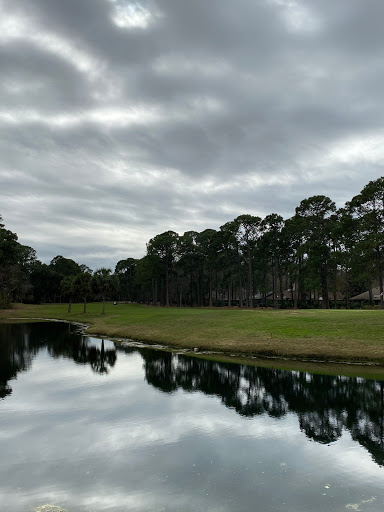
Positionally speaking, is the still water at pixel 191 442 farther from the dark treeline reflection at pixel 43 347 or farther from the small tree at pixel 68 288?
the small tree at pixel 68 288

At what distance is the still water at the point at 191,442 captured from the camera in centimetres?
1111

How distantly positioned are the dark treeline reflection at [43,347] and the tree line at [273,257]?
34079mm

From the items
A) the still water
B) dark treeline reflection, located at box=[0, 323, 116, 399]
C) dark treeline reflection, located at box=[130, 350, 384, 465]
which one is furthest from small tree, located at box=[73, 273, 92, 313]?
the still water

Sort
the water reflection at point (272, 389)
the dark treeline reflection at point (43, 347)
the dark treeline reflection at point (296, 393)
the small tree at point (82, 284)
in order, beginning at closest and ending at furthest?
the dark treeline reflection at point (296, 393) → the water reflection at point (272, 389) → the dark treeline reflection at point (43, 347) → the small tree at point (82, 284)

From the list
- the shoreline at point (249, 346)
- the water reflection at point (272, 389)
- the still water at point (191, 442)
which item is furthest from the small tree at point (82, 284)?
the still water at point (191, 442)

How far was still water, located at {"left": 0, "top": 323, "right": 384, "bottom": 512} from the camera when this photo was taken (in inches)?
437

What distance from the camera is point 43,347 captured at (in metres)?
44.0

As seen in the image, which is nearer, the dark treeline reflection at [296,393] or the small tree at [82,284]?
the dark treeline reflection at [296,393]

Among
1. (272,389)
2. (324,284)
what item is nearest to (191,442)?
(272,389)

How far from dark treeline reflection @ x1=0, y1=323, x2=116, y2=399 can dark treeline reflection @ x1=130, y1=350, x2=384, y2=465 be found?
694cm

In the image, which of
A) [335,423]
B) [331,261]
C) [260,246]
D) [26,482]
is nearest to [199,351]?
[335,423]

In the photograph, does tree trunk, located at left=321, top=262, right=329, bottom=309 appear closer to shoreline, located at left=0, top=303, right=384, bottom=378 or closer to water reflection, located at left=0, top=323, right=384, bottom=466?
shoreline, located at left=0, top=303, right=384, bottom=378

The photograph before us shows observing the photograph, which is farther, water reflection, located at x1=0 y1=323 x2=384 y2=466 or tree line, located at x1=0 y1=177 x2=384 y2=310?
tree line, located at x1=0 y1=177 x2=384 y2=310

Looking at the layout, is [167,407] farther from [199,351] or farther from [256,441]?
[199,351]
